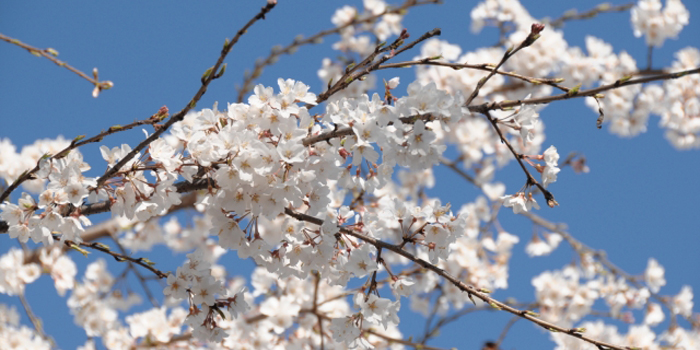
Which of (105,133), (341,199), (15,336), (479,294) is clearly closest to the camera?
(105,133)

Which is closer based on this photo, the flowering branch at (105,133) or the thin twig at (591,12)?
the flowering branch at (105,133)

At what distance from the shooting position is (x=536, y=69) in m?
5.86

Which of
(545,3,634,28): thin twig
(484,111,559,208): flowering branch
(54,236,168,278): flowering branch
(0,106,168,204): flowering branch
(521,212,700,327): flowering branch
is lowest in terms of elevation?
(54,236,168,278): flowering branch

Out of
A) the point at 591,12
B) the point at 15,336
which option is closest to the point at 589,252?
the point at 591,12

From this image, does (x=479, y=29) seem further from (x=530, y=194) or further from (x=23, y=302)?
(x=23, y=302)

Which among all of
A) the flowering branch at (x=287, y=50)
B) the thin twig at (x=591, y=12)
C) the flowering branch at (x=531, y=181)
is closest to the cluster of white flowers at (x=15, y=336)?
the flowering branch at (x=287, y=50)

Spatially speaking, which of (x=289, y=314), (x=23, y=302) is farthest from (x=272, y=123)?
(x=23, y=302)

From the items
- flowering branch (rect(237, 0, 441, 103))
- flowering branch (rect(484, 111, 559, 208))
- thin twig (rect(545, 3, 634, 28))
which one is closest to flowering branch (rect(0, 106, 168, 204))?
flowering branch (rect(484, 111, 559, 208))

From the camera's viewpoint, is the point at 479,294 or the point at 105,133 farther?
the point at 479,294

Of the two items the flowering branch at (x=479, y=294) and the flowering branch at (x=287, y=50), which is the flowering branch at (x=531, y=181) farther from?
the flowering branch at (x=287, y=50)

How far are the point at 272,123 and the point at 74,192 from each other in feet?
2.16

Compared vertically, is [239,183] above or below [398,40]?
below

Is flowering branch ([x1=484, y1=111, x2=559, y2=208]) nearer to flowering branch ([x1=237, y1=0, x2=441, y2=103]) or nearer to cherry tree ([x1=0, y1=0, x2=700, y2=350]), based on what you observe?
cherry tree ([x1=0, y1=0, x2=700, y2=350])

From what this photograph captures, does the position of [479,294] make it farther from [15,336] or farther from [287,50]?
[15,336]
